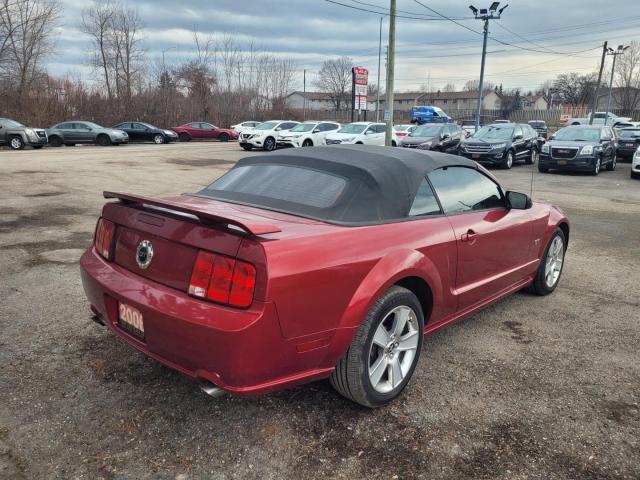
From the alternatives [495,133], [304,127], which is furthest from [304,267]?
[304,127]

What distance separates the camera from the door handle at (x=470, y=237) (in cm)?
351

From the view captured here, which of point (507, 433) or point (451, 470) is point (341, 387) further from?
point (507, 433)

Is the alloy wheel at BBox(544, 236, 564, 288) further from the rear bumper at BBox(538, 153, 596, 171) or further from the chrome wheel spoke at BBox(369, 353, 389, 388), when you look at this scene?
the rear bumper at BBox(538, 153, 596, 171)

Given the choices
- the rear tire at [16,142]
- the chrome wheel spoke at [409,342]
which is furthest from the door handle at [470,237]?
the rear tire at [16,142]

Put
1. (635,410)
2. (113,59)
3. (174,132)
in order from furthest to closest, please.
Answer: (113,59) < (174,132) < (635,410)

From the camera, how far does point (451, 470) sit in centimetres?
244

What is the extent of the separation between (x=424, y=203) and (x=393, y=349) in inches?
40.1

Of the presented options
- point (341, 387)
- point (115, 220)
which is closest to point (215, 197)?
point (115, 220)

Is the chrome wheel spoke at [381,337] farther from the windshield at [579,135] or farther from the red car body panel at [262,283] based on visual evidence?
the windshield at [579,135]

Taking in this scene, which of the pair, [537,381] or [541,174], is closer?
[537,381]

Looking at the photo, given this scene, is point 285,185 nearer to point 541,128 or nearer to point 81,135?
point 81,135

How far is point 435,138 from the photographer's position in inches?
787

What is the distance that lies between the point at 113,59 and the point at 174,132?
17637mm

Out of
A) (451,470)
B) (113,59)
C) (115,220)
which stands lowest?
(451,470)
